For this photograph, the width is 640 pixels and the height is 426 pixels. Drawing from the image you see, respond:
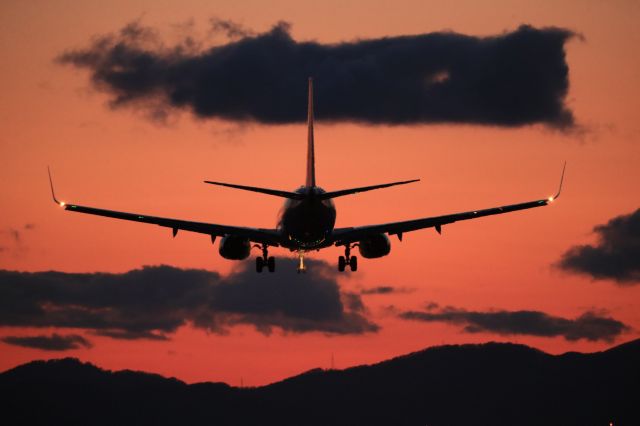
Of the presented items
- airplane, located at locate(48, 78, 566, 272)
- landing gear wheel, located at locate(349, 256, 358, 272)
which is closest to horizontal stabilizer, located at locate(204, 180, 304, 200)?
airplane, located at locate(48, 78, 566, 272)

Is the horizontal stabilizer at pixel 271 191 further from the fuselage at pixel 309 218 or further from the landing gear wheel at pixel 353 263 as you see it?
the landing gear wheel at pixel 353 263

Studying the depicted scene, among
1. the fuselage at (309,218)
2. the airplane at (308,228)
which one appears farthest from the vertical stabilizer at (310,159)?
the fuselage at (309,218)

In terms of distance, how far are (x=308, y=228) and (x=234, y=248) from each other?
37.8 ft

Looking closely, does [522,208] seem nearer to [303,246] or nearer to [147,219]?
[303,246]

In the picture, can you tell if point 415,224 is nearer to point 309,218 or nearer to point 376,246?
point 376,246

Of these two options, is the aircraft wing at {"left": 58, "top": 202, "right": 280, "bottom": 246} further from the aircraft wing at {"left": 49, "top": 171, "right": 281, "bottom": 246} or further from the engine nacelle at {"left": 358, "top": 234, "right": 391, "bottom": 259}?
the engine nacelle at {"left": 358, "top": 234, "right": 391, "bottom": 259}

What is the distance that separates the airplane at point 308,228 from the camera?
10481cm

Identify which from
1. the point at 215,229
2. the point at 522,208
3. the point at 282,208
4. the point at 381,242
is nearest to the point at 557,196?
the point at 522,208

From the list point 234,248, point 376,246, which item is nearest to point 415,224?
point 376,246

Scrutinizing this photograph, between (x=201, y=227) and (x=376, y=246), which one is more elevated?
(x=201, y=227)

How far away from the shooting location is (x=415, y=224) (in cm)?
12012

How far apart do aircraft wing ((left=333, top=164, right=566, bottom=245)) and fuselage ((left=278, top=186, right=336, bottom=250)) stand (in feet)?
24.5

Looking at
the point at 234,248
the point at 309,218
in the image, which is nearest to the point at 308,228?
the point at 309,218

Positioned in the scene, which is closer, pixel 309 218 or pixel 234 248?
pixel 309 218
